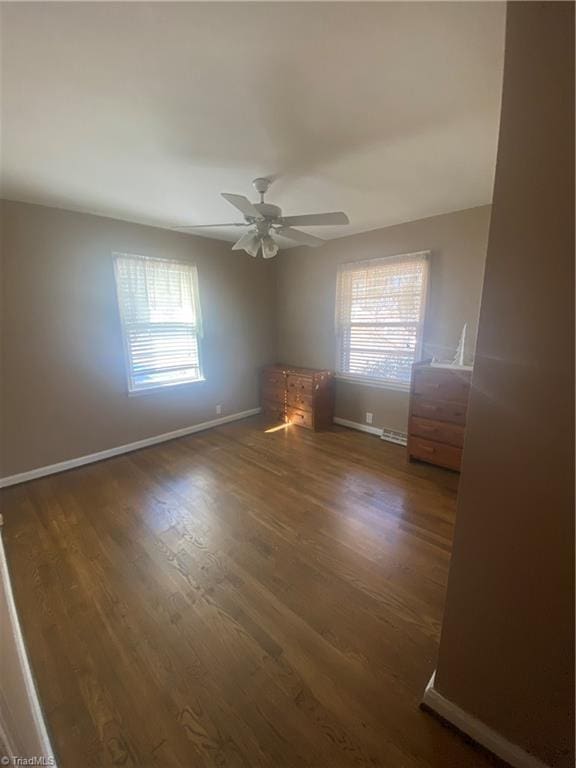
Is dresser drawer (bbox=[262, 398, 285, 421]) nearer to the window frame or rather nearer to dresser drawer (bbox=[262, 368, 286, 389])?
dresser drawer (bbox=[262, 368, 286, 389])

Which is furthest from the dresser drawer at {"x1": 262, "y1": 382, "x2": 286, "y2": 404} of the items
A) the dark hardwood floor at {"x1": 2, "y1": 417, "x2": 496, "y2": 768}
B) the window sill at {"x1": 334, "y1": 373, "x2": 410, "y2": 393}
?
the dark hardwood floor at {"x1": 2, "y1": 417, "x2": 496, "y2": 768}

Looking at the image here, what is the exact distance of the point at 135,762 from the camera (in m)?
1.01

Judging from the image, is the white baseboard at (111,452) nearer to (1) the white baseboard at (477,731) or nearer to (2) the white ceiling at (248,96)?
(2) the white ceiling at (248,96)

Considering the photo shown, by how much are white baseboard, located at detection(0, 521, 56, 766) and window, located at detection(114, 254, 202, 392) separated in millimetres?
2205

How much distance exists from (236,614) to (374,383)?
2848mm

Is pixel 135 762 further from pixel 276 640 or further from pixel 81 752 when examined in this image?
pixel 276 640

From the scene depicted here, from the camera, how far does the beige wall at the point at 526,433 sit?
28.6 inches

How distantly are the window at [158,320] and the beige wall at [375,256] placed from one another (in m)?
1.41

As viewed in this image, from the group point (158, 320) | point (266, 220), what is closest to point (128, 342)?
point (158, 320)

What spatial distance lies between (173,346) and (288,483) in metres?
2.18

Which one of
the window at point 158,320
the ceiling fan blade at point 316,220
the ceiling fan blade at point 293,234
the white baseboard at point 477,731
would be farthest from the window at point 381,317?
the white baseboard at point 477,731

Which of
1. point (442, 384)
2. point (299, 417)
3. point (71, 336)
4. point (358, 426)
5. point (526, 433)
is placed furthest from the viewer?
point (299, 417)

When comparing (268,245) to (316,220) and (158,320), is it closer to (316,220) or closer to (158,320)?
(316,220)

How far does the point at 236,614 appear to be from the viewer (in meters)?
1.52
